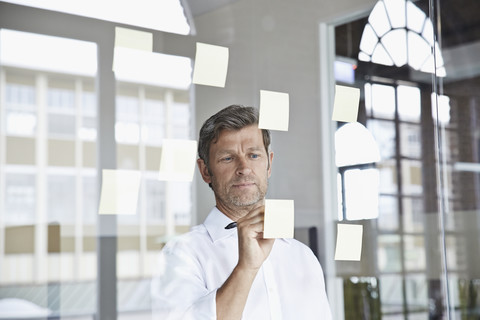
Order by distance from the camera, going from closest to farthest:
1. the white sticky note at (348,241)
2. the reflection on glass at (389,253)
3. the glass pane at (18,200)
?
the glass pane at (18,200)
the white sticky note at (348,241)
the reflection on glass at (389,253)

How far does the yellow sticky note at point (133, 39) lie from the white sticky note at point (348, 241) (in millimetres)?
554

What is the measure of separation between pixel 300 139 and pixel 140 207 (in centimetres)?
40

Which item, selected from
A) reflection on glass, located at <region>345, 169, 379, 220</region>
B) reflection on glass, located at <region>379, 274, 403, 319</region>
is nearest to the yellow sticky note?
reflection on glass, located at <region>345, 169, 379, 220</region>

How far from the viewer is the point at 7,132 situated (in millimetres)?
736

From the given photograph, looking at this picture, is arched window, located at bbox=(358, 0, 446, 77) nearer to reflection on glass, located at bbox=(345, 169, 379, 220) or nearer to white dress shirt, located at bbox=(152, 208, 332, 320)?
reflection on glass, located at bbox=(345, 169, 379, 220)

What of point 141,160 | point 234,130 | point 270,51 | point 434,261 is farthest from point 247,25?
point 434,261

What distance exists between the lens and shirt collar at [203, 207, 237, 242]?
2.89 ft

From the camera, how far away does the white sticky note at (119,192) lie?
78cm

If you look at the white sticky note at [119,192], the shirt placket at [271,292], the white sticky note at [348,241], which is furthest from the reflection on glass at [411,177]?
the white sticky note at [119,192]

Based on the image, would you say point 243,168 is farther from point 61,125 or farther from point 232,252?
point 61,125

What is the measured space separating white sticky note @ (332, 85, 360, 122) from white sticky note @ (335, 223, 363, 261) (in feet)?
0.75

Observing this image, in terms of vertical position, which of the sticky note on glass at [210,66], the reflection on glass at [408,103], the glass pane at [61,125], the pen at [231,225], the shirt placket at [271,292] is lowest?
the shirt placket at [271,292]

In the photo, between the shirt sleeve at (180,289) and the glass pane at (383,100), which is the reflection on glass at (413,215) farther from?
the shirt sleeve at (180,289)

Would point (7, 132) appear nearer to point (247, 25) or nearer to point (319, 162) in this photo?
point (247, 25)
